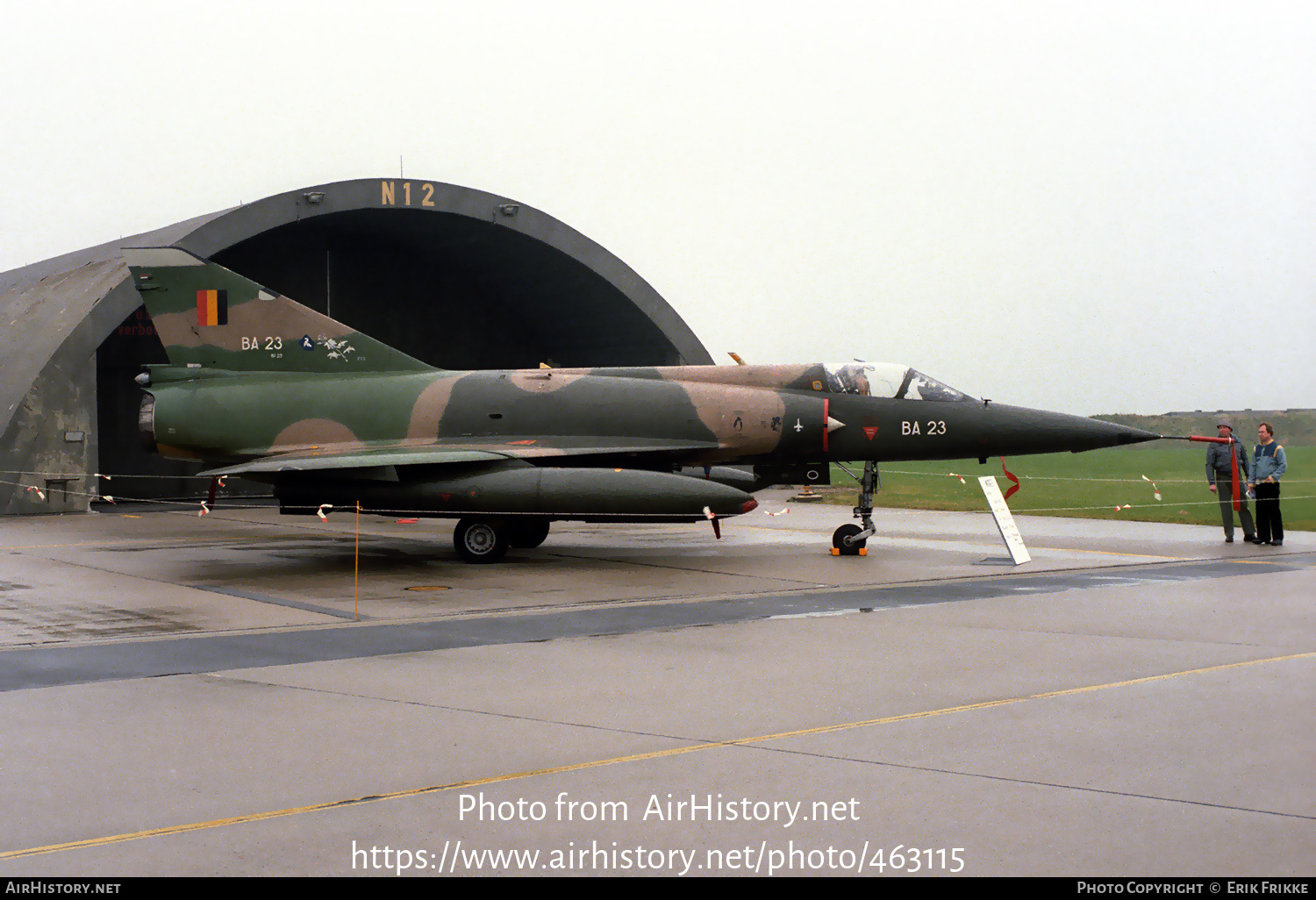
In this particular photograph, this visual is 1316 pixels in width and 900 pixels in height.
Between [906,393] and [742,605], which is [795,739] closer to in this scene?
[742,605]

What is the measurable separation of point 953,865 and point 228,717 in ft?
13.0

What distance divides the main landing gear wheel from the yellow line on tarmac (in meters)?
9.15

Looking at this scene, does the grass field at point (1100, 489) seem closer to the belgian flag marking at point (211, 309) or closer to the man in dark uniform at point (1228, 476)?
the man in dark uniform at point (1228, 476)

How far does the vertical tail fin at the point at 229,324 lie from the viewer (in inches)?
632

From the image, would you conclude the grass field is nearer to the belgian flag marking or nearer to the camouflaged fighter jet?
the camouflaged fighter jet

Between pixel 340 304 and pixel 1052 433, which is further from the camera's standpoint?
pixel 340 304

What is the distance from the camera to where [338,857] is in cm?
407

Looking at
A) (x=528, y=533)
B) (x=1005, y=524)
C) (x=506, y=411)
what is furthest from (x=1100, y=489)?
(x=506, y=411)

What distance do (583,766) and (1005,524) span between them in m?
10.7

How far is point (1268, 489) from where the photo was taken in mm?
16078

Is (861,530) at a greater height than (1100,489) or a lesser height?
greater

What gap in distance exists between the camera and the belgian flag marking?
16062 mm

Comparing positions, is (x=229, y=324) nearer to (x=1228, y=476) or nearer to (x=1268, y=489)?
(x=1268, y=489)
